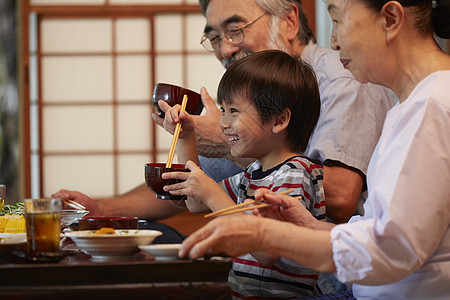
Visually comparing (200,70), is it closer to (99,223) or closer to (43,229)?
(99,223)

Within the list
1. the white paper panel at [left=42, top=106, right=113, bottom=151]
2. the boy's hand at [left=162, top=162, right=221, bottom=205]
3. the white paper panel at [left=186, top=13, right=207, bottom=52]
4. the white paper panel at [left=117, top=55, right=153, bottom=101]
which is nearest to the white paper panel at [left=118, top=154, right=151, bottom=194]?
the white paper panel at [left=42, top=106, right=113, bottom=151]

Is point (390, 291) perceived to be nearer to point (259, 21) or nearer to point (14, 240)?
point (14, 240)

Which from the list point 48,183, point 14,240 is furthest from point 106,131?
point 14,240

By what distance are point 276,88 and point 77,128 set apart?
4006 mm

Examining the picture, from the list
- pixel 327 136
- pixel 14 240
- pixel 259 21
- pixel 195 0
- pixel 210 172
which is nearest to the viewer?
pixel 14 240

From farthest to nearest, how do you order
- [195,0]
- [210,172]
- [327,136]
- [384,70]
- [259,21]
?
[195,0] → [210,172] → [259,21] → [327,136] → [384,70]

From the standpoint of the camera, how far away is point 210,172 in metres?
2.57

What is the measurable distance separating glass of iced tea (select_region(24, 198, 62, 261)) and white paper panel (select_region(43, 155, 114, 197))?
14.5 feet

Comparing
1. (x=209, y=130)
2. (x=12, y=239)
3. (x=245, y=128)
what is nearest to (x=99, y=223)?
(x=12, y=239)

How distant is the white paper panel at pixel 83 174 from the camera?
214 inches

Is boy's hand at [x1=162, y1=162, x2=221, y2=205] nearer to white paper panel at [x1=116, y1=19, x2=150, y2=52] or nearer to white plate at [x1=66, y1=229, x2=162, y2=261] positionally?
white plate at [x1=66, y1=229, x2=162, y2=261]

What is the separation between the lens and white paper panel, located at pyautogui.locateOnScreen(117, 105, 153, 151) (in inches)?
214

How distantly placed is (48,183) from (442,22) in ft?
14.9

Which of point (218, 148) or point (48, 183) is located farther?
point (48, 183)
